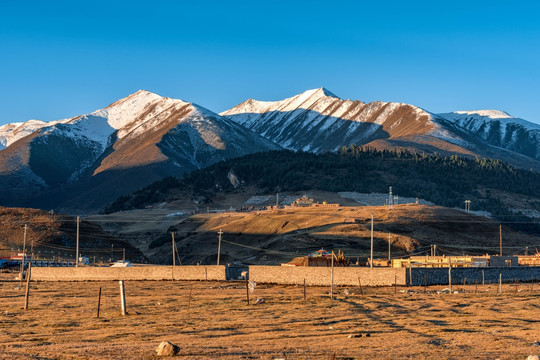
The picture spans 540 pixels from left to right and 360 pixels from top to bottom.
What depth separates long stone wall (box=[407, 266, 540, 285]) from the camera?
206 feet

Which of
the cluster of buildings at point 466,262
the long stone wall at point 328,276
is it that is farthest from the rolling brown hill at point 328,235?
the long stone wall at point 328,276

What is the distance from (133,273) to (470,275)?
3158 cm

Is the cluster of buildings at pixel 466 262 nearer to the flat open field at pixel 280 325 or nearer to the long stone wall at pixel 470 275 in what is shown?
the long stone wall at pixel 470 275

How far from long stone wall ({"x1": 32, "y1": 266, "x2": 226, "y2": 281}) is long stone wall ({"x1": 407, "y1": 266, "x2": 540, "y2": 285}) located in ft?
59.8

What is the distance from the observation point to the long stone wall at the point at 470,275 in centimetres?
6266

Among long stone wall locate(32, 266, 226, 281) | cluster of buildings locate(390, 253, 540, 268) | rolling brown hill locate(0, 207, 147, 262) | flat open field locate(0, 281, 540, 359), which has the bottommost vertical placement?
flat open field locate(0, 281, 540, 359)

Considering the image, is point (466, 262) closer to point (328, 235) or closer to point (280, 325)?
point (280, 325)

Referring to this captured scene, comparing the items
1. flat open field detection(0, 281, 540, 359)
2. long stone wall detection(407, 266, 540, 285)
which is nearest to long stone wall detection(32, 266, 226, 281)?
flat open field detection(0, 281, 540, 359)

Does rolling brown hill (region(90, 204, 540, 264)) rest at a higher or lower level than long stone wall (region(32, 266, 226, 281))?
higher

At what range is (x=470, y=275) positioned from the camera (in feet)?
219

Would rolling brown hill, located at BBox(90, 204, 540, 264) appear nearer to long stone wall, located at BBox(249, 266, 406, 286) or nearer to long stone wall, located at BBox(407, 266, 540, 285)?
long stone wall, located at BBox(407, 266, 540, 285)

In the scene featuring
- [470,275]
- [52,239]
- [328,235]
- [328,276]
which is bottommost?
[328,276]

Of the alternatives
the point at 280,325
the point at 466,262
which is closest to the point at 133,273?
the point at 466,262

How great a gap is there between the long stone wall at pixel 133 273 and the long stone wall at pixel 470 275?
18222 millimetres
